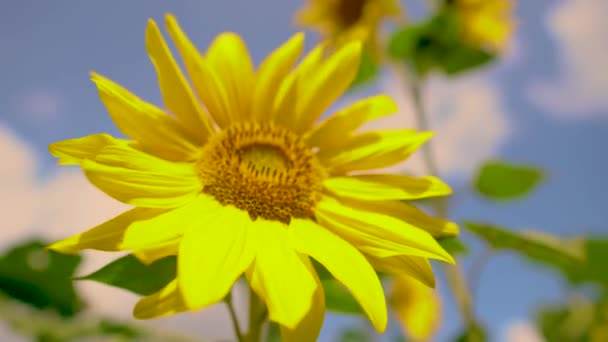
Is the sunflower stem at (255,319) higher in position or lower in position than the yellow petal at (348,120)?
lower

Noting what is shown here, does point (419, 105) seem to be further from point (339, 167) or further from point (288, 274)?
point (288, 274)

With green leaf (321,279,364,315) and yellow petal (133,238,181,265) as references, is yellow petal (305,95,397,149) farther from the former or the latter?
yellow petal (133,238,181,265)

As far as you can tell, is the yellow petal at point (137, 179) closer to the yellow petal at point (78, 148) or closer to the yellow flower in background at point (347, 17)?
the yellow petal at point (78, 148)

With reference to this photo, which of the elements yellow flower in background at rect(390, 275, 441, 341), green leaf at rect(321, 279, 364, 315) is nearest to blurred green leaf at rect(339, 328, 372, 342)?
yellow flower in background at rect(390, 275, 441, 341)

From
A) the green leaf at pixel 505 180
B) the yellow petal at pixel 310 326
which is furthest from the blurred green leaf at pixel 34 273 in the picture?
the green leaf at pixel 505 180

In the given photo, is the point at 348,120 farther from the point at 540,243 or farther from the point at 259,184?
the point at 540,243

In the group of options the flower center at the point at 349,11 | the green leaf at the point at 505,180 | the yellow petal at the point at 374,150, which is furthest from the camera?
the flower center at the point at 349,11

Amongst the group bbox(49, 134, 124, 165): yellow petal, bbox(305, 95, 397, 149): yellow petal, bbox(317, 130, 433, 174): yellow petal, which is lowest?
bbox(317, 130, 433, 174): yellow petal
